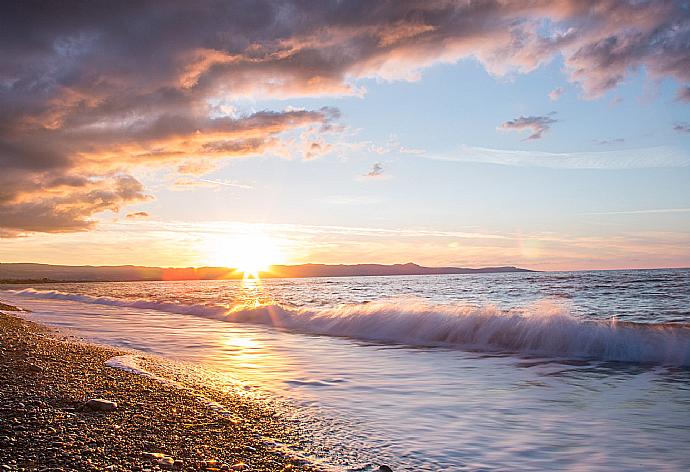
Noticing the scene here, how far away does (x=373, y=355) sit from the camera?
9.91 metres

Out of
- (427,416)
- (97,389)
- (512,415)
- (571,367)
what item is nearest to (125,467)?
(97,389)

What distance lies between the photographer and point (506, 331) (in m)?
12.2

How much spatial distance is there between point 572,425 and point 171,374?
5.25 meters

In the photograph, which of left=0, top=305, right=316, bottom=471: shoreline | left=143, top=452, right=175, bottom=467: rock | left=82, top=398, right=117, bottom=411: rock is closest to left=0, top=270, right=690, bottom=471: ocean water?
left=0, top=305, right=316, bottom=471: shoreline

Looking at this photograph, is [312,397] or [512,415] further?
[312,397]

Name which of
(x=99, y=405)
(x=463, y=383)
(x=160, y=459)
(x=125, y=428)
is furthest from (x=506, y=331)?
(x=160, y=459)

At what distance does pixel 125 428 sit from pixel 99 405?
778mm

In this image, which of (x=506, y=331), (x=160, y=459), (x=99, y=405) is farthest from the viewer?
(x=506, y=331)

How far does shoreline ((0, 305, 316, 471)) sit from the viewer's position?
3.19 m

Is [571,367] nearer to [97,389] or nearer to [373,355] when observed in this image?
[373,355]

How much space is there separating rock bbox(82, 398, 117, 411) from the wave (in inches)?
337

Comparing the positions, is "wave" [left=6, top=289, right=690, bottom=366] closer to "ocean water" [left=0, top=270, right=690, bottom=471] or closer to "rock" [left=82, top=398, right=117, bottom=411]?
"ocean water" [left=0, top=270, right=690, bottom=471]

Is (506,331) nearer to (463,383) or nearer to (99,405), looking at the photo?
(463,383)

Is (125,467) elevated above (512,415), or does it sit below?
above
